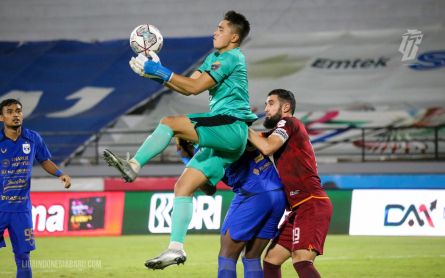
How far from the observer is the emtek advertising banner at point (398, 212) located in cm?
1371

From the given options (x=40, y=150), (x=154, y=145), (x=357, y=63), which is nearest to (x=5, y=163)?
(x=40, y=150)

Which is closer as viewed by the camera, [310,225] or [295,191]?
[310,225]

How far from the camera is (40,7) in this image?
958 inches

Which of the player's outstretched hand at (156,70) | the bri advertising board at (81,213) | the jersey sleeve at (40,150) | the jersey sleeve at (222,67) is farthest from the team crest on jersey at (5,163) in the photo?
the bri advertising board at (81,213)

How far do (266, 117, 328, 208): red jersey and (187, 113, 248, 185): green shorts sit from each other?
57 centimetres

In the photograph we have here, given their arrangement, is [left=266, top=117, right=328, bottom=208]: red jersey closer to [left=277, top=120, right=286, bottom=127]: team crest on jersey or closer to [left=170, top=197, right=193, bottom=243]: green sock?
[left=277, top=120, right=286, bottom=127]: team crest on jersey

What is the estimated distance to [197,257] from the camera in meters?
11.9

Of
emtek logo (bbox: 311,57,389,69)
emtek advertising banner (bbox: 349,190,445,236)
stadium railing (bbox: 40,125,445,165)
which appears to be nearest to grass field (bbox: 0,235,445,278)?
emtek advertising banner (bbox: 349,190,445,236)

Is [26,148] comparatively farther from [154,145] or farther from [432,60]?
[432,60]

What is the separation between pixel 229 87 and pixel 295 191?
1.11 m

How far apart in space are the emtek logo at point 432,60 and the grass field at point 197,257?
7.91 m

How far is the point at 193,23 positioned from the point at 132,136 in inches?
165

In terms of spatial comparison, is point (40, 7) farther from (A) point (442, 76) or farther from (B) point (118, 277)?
(B) point (118, 277)

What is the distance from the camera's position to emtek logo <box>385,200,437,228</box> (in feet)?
45.1
